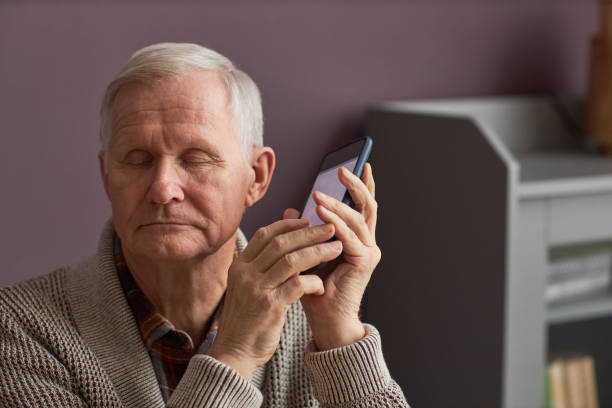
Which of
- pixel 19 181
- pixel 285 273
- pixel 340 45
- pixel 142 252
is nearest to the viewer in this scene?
pixel 285 273

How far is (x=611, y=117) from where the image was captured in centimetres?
217

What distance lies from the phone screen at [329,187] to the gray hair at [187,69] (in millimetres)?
122

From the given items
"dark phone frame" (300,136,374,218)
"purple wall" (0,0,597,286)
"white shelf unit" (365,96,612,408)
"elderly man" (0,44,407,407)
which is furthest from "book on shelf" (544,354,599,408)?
"dark phone frame" (300,136,374,218)

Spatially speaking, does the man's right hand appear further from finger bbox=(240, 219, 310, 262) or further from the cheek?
the cheek

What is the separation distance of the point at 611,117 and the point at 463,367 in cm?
94

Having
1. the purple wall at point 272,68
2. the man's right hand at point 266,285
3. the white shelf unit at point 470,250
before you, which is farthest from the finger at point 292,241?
the purple wall at point 272,68

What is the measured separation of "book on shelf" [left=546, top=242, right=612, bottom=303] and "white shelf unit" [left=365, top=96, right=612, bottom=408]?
4 centimetres

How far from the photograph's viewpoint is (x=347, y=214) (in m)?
0.85

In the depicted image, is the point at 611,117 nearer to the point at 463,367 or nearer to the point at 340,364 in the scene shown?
the point at 463,367

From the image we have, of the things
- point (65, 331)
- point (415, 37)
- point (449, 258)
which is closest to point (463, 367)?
point (449, 258)

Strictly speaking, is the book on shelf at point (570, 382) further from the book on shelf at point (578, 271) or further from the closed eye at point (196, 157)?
the closed eye at point (196, 157)

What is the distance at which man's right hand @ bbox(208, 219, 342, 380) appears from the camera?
2.69 feet

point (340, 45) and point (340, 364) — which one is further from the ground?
point (340, 45)

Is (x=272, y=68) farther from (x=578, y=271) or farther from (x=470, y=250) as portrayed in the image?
(x=578, y=271)
